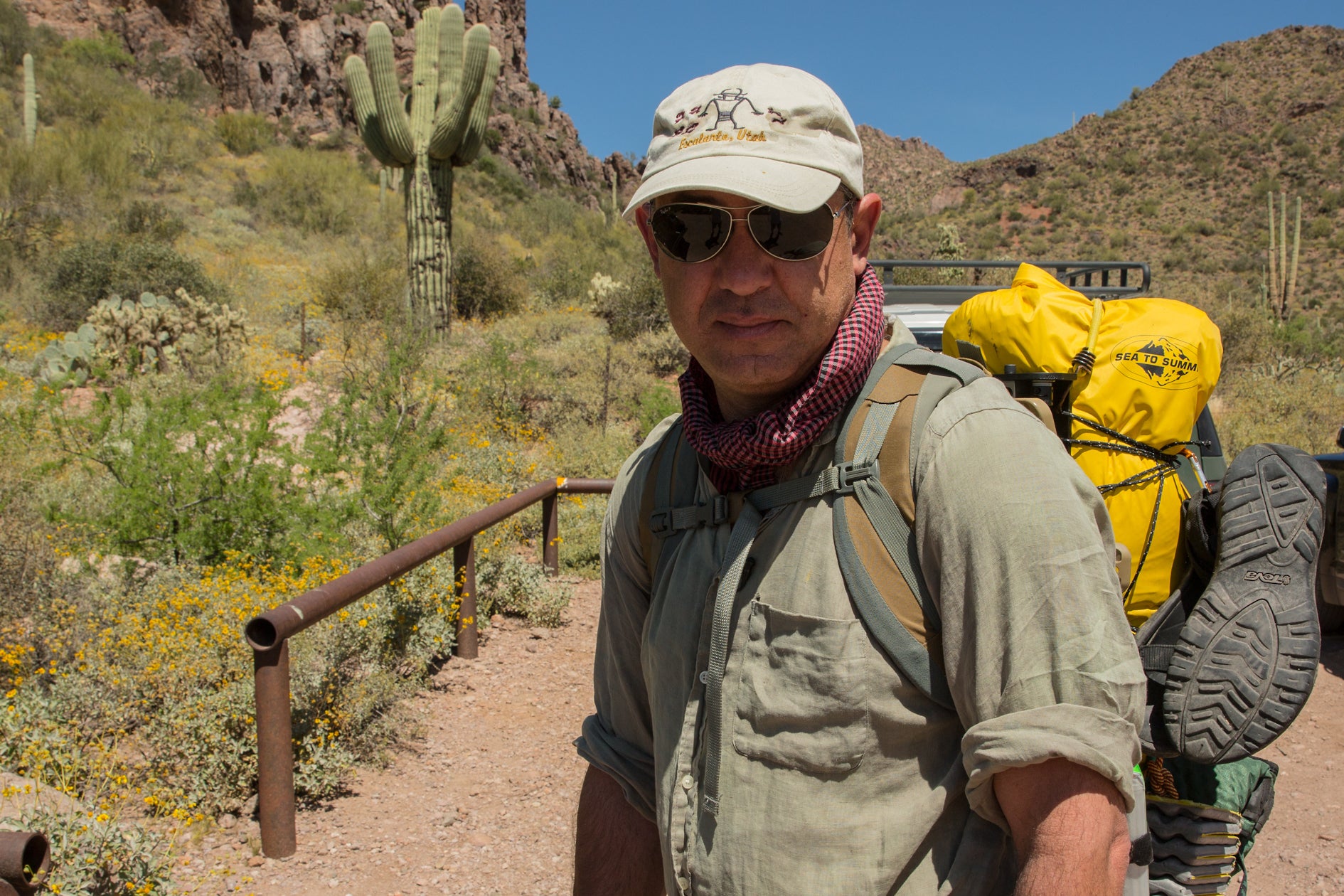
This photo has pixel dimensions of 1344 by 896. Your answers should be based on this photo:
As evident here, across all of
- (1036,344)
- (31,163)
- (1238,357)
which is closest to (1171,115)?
(1238,357)

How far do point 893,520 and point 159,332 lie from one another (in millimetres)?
12757

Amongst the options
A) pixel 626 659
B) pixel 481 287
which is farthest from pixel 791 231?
pixel 481 287

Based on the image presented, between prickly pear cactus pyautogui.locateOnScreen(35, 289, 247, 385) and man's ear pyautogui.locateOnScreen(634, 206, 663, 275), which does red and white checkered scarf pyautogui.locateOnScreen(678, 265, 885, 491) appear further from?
prickly pear cactus pyautogui.locateOnScreen(35, 289, 247, 385)

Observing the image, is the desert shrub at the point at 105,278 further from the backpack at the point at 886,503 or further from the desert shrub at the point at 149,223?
the backpack at the point at 886,503

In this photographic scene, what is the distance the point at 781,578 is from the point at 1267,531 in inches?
51.8

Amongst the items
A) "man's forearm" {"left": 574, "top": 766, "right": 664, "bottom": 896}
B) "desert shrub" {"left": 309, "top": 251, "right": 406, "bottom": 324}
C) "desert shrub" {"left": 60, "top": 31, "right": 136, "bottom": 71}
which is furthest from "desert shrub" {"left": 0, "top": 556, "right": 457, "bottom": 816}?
"desert shrub" {"left": 60, "top": 31, "right": 136, "bottom": 71}

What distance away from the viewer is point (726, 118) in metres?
1.33

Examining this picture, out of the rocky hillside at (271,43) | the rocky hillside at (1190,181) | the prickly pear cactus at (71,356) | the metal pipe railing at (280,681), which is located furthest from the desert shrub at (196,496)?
the rocky hillside at (271,43)

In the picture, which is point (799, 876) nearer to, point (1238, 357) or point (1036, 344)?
point (1036, 344)

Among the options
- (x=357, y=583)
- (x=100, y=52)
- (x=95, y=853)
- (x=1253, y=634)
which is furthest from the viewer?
(x=100, y=52)

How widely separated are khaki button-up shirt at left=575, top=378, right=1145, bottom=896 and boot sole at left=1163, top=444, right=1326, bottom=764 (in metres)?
0.90

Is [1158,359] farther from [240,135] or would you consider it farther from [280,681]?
[240,135]

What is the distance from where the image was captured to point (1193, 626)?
1.90m

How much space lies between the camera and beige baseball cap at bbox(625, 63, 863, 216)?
1.29 metres
